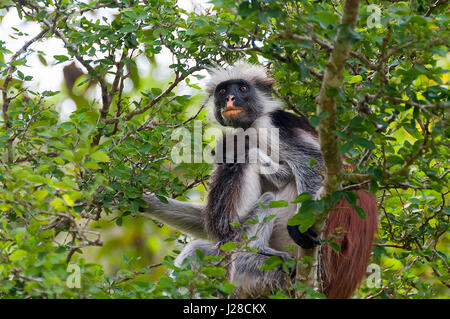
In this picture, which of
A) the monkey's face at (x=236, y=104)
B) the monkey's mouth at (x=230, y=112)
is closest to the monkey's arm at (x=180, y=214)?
the monkey's face at (x=236, y=104)

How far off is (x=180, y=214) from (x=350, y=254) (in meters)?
1.97

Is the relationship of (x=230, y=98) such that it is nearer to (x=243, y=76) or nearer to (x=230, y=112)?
(x=230, y=112)

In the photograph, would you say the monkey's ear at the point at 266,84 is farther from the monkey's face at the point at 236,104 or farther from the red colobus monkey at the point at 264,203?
the monkey's face at the point at 236,104

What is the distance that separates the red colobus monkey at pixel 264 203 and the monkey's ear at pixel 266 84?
1cm

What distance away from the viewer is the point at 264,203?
14.2 feet

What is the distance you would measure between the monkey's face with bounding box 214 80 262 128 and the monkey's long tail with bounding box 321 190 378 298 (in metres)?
1.46

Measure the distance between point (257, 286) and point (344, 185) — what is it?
4.82 ft

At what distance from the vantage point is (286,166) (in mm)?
4574

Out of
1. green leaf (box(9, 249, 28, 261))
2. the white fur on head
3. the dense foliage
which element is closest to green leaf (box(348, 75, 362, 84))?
the dense foliage

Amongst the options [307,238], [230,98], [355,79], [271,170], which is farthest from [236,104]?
[307,238]

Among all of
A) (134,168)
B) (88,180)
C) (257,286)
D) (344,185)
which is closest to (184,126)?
(134,168)

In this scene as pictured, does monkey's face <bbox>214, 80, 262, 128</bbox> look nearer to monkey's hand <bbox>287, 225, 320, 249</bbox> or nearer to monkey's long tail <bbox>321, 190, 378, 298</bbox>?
monkey's long tail <bbox>321, 190, 378, 298</bbox>

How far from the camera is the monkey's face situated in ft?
16.4

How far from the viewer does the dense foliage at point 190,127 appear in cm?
275
